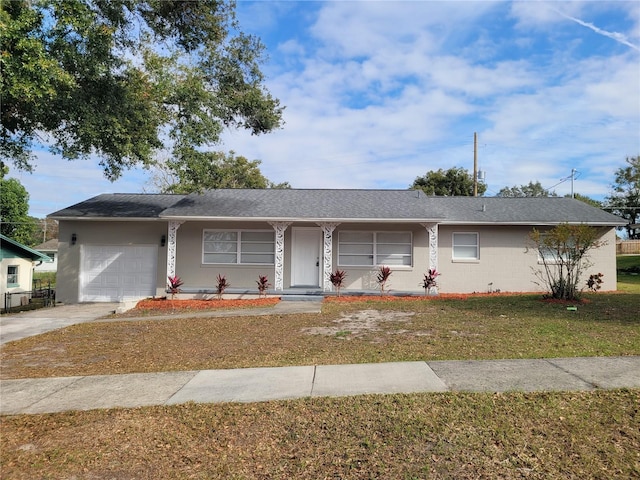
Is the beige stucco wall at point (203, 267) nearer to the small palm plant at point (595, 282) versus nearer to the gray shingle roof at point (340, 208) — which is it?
the gray shingle roof at point (340, 208)

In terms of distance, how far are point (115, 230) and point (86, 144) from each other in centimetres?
437

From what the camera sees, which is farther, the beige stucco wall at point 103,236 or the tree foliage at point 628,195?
the tree foliage at point 628,195

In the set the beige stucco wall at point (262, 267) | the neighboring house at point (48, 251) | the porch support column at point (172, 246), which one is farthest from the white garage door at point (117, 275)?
the neighboring house at point (48, 251)

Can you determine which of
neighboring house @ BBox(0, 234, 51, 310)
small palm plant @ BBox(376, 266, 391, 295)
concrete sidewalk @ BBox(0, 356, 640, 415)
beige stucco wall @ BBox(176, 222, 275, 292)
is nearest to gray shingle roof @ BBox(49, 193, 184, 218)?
beige stucco wall @ BBox(176, 222, 275, 292)

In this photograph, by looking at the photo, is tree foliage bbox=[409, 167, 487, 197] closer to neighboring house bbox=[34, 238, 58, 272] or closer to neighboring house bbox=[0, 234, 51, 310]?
neighboring house bbox=[0, 234, 51, 310]

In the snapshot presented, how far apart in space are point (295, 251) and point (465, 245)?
22.7ft

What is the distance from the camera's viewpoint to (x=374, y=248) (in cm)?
1644

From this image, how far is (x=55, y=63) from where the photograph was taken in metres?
9.69

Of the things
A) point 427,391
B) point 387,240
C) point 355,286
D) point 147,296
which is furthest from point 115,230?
point 427,391

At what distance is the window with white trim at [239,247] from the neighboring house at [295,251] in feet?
0.13

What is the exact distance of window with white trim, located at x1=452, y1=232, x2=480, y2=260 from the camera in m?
16.8

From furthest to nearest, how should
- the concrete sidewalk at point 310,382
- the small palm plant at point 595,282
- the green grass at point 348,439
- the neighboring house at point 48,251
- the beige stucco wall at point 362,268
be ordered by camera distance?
the neighboring house at point 48,251
the beige stucco wall at point 362,268
the small palm plant at point 595,282
the concrete sidewalk at point 310,382
the green grass at point 348,439

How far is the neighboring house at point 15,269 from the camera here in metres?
18.2

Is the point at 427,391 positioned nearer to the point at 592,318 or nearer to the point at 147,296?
the point at 592,318
